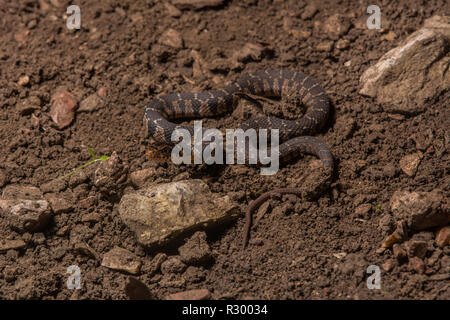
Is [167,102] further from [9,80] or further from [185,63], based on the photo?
[9,80]

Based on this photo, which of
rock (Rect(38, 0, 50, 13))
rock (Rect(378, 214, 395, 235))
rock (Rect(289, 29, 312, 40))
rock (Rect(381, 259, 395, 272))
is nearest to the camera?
rock (Rect(381, 259, 395, 272))

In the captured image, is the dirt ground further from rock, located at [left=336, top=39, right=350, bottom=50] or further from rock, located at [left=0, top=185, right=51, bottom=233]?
rock, located at [left=0, top=185, right=51, bottom=233]

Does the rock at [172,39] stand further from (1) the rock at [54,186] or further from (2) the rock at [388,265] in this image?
(2) the rock at [388,265]

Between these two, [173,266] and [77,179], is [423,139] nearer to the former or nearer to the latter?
[173,266]

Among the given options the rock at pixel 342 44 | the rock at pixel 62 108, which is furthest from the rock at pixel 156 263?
the rock at pixel 342 44

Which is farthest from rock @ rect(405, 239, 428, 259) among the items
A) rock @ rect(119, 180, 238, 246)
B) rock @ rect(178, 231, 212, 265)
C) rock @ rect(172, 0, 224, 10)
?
rock @ rect(172, 0, 224, 10)

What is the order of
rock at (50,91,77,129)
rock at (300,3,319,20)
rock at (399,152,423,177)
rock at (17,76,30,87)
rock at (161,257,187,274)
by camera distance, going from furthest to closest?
1. rock at (300,3,319,20)
2. rock at (17,76,30,87)
3. rock at (50,91,77,129)
4. rock at (399,152,423,177)
5. rock at (161,257,187,274)

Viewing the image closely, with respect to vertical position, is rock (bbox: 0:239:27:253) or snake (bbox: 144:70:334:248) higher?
snake (bbox: 144:70:334:248)
